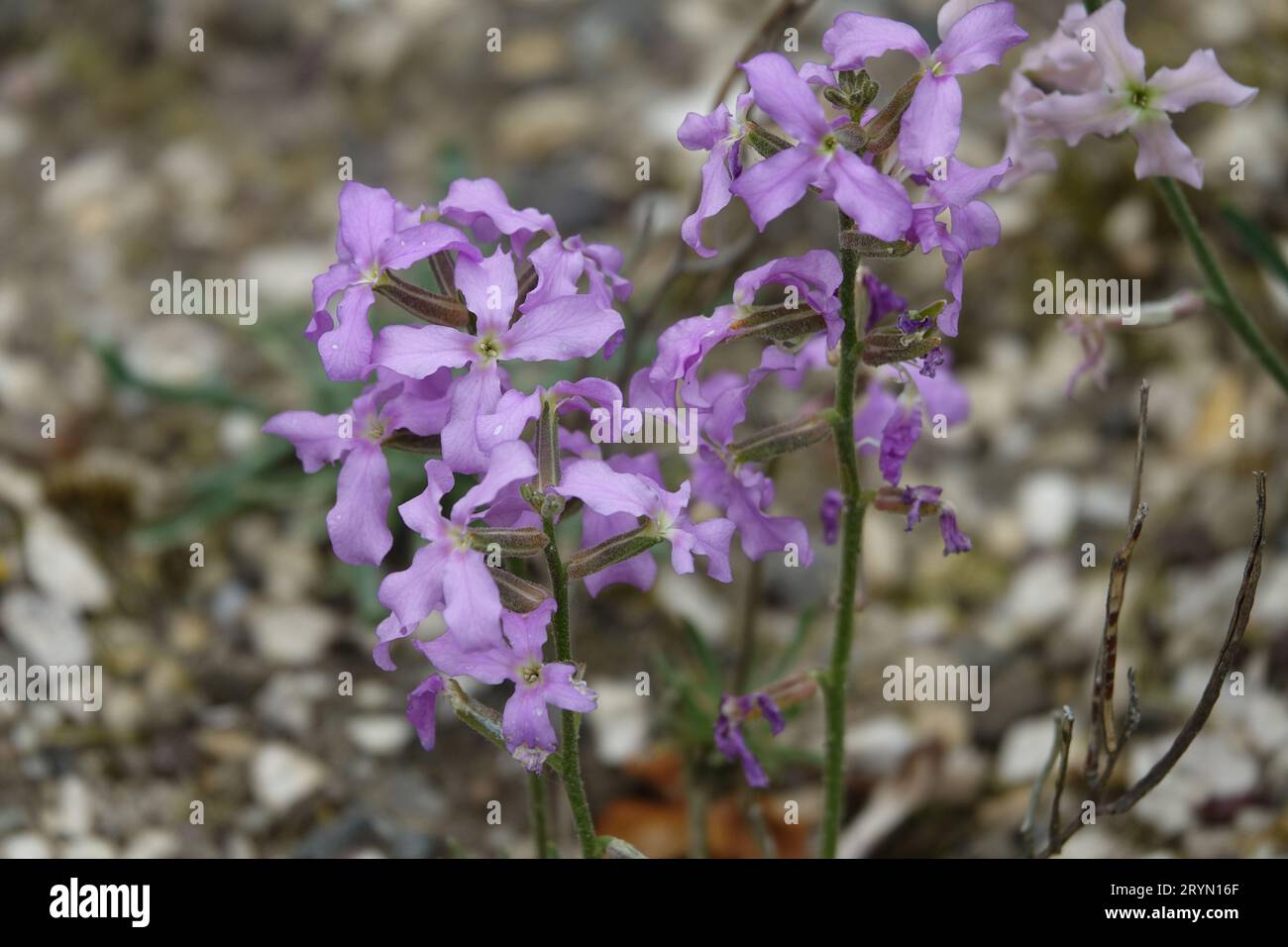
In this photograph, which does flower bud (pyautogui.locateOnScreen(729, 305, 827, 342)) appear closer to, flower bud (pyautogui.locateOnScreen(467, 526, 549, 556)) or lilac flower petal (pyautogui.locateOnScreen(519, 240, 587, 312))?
lilac flower petal (pyautogui.locateOnScreen(519, 240, 587, 312))

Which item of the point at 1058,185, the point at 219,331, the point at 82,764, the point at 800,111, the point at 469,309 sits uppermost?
the point at 1058,185

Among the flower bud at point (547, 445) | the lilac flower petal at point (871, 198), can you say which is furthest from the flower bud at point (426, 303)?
the lilac flower petal at point (871, 198)

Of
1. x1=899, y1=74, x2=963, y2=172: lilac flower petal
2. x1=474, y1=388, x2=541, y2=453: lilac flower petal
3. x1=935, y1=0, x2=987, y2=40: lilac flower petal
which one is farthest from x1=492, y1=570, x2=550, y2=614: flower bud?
x1=935, y1=0, x2=987, y2=40: lilac flower petal

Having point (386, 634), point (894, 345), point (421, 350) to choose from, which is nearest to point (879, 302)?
point (894, 345)

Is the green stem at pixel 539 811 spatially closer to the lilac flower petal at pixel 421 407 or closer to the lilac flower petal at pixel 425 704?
the lilac flower petal at pixel 425 704

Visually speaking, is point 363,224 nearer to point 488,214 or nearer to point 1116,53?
point 488,214
